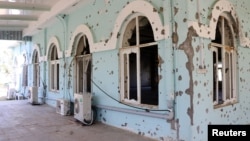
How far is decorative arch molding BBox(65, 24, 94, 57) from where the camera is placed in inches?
250

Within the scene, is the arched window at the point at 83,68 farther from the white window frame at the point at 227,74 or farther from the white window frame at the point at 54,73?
the white window frame at the point at 227,74

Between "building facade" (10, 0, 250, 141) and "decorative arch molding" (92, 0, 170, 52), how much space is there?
0.02 m

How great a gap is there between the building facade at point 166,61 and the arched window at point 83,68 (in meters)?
0.03

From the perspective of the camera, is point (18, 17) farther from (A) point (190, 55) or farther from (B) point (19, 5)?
(A) point (190, 55)

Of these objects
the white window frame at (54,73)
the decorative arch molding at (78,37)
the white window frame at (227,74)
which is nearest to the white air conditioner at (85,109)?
the decorative arch molding at (78,37)

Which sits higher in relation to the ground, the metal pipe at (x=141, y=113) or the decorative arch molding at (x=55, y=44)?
the decorative arch molding at (x=55, y=44)

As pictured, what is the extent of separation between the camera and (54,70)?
9.66 m

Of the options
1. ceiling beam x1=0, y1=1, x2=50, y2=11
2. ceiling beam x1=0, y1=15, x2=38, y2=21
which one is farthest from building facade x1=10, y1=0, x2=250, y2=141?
ceiling beam x1=0, y1=15, x2=38, y2=21

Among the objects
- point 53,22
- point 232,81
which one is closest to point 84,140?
point 232,81

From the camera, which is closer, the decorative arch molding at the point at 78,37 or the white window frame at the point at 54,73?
the decorative arch molding at the point at 78,37

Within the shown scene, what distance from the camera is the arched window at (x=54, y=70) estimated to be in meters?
9.46

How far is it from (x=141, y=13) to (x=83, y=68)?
3295 mm

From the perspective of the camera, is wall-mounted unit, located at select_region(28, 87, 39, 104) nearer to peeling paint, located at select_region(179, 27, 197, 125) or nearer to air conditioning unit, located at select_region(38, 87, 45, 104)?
air conditioning unit, located at select_region(38, 87, 45, 104)

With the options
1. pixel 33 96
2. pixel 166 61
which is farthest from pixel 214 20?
pixel 33 96
